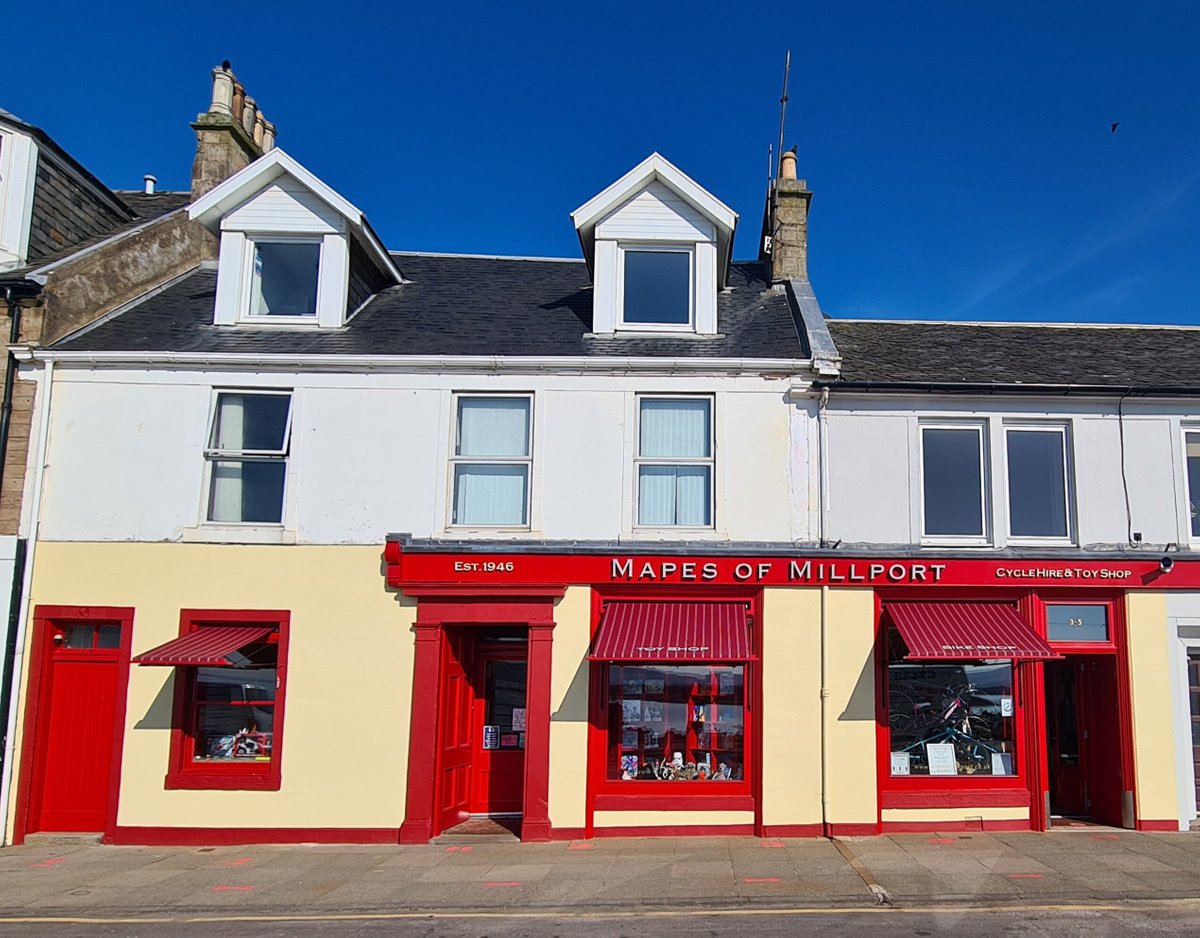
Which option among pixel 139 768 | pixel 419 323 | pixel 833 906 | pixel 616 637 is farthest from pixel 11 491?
pixel 833 906

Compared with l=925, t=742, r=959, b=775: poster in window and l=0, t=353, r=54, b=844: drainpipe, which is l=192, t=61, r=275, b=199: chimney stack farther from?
l=925, t=742, r=959, b=775: poster in window

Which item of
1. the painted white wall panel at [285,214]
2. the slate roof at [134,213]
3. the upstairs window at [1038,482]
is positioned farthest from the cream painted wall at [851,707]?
the slate roof at [134,213]

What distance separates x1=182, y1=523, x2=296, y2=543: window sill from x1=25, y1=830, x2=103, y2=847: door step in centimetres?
400

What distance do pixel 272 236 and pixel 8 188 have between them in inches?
154

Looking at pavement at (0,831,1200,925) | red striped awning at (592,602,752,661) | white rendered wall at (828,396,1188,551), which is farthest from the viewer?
white rendered wall at (828,396,1188,551)

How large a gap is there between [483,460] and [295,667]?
3.66 meters

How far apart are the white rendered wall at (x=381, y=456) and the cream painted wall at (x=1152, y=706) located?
479 centimetres

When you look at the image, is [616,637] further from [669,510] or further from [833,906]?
[833,906]

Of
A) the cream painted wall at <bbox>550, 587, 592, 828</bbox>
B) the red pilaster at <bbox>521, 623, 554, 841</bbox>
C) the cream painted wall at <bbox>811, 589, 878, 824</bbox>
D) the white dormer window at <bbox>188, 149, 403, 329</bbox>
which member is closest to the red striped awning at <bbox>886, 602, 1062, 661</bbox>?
the cream painted wall at <bbox>811, 589, 878, 824</bbox>

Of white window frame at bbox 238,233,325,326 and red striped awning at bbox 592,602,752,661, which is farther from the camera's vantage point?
white window frame at bbox 238,233,325,326

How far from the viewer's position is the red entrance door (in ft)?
46.1

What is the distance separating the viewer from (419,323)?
1493 cm

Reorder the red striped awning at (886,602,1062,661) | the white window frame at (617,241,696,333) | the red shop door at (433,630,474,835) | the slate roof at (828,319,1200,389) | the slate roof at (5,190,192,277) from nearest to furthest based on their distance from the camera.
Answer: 1. the red striped awning at (886,602,1062,661)
2. the red shop door at (433,630,474,835)
3. the slate roof at (828,319,1200,389)
4. the slate roof at (5,190,192,277)
5. the white window frame at (617,241,696,333)

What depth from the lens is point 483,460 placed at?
13.4 m
